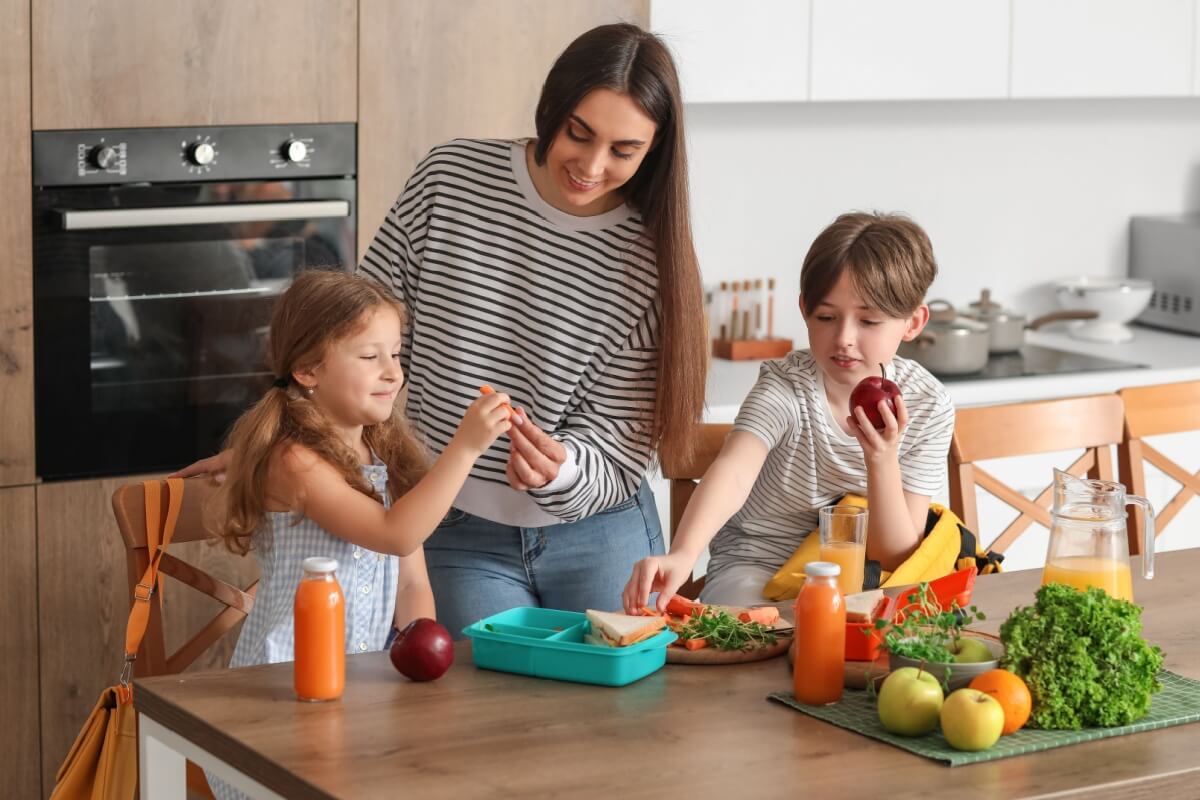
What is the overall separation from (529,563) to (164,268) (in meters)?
1.09

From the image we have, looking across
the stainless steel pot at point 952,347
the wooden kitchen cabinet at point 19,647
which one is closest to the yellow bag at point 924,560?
the wooden kitchen cabinet at point 19,647

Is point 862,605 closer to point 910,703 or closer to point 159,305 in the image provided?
point 910,703

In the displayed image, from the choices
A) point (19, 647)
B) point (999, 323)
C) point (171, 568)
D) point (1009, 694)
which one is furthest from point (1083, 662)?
point (999, 323)

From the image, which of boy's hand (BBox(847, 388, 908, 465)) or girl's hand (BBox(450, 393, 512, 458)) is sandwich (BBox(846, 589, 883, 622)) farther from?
girl's hand (BBox(450, 393, 512, 458))

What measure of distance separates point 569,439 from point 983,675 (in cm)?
79

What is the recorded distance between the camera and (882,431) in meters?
2.18

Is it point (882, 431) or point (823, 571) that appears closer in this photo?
point (823, 571)

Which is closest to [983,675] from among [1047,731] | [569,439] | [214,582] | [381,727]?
[1047,731]

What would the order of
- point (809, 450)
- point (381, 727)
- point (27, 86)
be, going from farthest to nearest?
point (27, 86) < point (809, 450) < point (381, 727)

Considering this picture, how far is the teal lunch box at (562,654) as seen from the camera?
174cm

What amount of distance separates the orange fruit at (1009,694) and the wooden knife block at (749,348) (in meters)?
2.40

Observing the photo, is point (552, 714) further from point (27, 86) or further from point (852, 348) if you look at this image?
point (27, 86)

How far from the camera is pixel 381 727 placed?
1.60 metres

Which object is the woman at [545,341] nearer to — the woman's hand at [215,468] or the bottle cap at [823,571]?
the woman's hand at [215,468]
